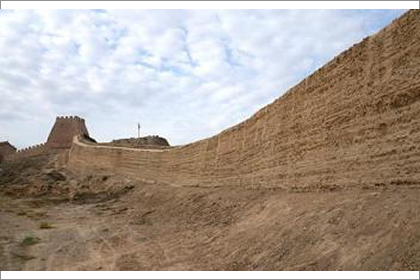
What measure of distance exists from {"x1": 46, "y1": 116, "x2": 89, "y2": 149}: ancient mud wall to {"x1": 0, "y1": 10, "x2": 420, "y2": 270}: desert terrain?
29.1 meters

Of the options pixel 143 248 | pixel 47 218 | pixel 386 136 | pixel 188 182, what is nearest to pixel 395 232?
pixel 386 136

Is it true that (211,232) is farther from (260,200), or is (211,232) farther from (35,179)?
(35,179)

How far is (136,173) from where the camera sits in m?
22.8

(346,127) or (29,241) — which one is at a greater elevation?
(346,127)

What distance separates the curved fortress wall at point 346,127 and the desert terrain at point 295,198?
1.0 inches

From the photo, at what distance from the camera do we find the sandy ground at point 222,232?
262 inches

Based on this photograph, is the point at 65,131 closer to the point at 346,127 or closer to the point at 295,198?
the point at 295,198

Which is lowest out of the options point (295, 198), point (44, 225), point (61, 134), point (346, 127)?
point (44, 225)

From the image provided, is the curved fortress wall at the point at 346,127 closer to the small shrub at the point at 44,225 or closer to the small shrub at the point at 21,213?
the small shrub at the point at 44,225

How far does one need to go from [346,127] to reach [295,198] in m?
1.90

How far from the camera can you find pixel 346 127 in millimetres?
8992

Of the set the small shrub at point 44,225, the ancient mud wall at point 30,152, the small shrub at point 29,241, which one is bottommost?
the small shrub at point 29,241

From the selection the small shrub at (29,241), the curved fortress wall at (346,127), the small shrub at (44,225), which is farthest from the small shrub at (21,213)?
the curved fortress wall at (346,127)

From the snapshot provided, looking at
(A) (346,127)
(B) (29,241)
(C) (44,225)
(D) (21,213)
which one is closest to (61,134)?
(D) (21,213)
